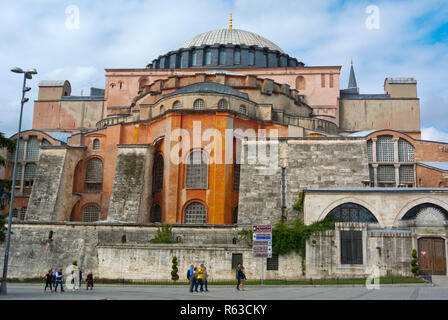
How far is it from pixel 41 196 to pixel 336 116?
2567 cm

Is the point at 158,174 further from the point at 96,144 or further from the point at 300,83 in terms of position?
the point at 300,83

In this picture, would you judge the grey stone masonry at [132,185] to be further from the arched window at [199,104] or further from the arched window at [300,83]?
the arched window at [300,83]

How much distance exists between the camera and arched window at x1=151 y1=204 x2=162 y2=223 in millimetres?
33506

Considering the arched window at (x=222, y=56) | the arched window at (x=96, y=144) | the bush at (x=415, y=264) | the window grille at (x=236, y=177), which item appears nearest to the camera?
the bush at (x=415, y=264)

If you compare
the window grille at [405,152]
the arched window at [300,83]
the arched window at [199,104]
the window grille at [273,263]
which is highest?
the arched window at [300,83]

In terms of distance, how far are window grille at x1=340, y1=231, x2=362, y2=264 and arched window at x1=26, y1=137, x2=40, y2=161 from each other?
25.0 meters

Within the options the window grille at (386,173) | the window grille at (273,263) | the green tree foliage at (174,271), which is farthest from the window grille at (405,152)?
the green tree foliage at (174,271)

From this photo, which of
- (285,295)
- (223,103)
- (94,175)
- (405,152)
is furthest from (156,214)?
(285,295)

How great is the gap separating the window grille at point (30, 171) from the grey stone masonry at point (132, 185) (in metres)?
9.06

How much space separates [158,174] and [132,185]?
2081mm

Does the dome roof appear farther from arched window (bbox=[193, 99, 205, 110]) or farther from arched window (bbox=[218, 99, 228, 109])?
arched window (bbox=[218, 99, 228, 109])

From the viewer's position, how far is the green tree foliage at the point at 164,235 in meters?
27.8

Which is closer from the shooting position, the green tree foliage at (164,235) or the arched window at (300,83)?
the green tree foliage at (164,235)
